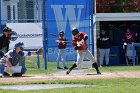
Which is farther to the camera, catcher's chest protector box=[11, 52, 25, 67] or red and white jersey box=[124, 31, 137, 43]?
red and white jersey box=[124, 31, 137, 43]

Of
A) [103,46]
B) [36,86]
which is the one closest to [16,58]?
[36,86]

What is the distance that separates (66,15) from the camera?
75.4 feet

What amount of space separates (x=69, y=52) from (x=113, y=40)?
133 inches

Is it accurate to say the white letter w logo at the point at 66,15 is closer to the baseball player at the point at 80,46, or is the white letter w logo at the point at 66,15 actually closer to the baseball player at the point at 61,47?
the baseball player at the point at 61,47

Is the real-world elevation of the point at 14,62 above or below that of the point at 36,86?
above

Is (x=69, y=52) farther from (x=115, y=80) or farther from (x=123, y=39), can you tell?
(x=115, y=80)

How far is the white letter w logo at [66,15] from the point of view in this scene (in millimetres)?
22703

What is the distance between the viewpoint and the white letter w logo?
894 inches

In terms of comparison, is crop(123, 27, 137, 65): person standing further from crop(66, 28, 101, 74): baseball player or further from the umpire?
the umpire

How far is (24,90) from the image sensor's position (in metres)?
12.4

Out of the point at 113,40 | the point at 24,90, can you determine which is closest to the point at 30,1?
the point at 113,40

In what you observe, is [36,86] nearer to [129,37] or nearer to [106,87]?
[106,87]

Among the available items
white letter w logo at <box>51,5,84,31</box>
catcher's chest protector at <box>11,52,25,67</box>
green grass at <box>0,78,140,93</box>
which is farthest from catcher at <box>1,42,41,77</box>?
white letter w logo at <box>51,5,84,31</box>

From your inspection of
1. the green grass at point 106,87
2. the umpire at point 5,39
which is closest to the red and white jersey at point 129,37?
the umpire at point 5,39
